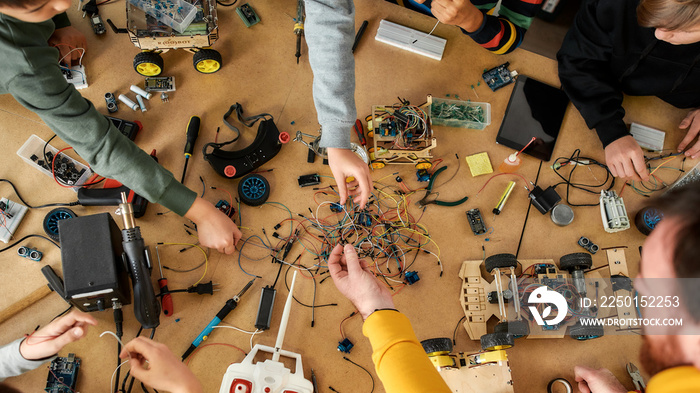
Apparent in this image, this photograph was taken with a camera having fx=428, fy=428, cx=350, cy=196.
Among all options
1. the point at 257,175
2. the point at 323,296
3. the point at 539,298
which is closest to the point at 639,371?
the point at 539,298

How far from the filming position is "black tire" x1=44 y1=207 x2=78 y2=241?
150cm

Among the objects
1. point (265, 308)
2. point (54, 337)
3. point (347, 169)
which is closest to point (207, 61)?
point (347, 169)

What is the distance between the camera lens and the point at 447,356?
1.39m

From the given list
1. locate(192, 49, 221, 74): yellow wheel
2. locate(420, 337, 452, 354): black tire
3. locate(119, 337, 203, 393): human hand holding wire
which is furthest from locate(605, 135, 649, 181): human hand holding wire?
locate(119, 337, 203, 393): human hand holding wire

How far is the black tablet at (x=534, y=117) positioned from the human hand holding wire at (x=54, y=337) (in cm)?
159

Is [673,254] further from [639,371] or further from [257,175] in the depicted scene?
[257,175]

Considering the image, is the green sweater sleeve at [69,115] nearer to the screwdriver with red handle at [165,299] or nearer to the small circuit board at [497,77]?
the screwdriver with red handle at [165,299]

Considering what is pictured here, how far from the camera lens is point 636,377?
1481mm

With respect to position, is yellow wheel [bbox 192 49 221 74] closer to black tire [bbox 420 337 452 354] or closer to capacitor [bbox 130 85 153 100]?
capacitor [bbox 130 85 153 100]

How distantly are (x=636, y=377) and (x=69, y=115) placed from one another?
6.80 ft

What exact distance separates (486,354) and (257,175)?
39.9 inches

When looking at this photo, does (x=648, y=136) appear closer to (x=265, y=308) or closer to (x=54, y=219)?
(x=265, y=308)

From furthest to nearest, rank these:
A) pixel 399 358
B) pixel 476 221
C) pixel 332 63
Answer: pixel 476 221 < pixel 332 63 < pixel 399 358

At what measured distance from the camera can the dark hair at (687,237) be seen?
801mm
